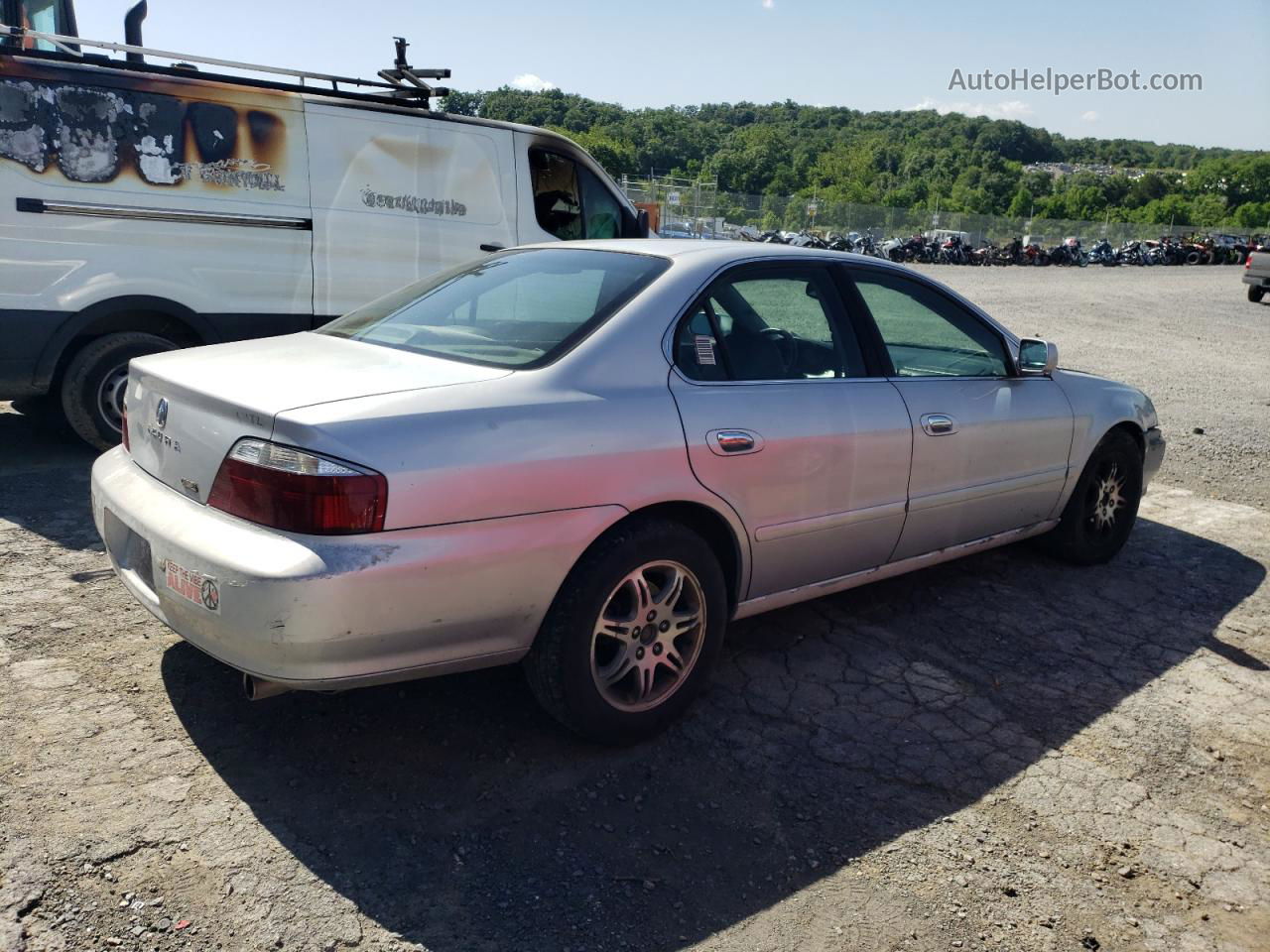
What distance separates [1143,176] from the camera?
107m

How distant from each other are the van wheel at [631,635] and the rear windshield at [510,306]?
2.15 feet

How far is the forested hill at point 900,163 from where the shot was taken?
8800 cm

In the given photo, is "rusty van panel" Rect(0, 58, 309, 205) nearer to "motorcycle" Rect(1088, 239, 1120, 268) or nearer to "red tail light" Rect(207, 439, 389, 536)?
"red tail light" Rect(207, 439, 389, 536)

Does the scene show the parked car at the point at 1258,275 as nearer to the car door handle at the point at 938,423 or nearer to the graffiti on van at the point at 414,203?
the graffiti on van at the point at 414,203

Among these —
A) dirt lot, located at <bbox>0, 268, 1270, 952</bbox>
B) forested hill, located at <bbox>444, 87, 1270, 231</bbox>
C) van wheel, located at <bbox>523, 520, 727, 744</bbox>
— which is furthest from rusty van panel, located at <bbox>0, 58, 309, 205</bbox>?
forested hill, located at <bbox>444, 87, 1270, 231</bbox>

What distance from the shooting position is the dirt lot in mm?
2459

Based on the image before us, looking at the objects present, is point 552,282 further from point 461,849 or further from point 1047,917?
point 1047,917

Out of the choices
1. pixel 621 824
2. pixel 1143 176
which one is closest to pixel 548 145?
pixel 621 824

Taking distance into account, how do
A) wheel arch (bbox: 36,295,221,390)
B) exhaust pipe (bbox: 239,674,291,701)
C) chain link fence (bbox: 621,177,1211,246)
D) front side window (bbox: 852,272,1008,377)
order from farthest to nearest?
1. chain link fence (bbox: 621,177,1211,246)
2. wheel arch (bbox: 36,295,221,390)
3. front side window (bbox: 852,272,1008,377)
4. exhaust pipe (bbox: 239,674,291,701)

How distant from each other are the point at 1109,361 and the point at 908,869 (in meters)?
11.7

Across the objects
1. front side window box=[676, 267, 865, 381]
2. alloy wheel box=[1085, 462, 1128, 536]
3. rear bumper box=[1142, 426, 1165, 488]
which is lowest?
alloy wheel box=[1085, 462, 1128, 536]

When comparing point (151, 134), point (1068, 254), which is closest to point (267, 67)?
point (151, 134)

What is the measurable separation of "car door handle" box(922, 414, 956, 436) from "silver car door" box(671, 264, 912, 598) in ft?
0.39

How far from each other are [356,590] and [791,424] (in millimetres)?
1613
